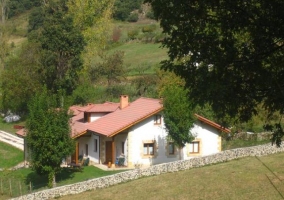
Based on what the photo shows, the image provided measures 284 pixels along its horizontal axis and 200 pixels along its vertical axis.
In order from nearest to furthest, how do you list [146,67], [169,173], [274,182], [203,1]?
[203,1], [274,182], [169,173], [146,67]

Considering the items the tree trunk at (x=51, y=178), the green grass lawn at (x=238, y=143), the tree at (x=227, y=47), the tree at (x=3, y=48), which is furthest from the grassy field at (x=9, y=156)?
the tree at (x=227, y=47)

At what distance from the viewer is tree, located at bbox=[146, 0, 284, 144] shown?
34.4 feet

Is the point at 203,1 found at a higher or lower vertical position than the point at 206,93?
higher

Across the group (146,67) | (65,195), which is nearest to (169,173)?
(65,195)

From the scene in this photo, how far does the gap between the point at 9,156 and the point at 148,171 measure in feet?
55.7

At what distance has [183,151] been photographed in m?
40.0

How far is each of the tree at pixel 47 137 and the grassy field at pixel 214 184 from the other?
478 cm

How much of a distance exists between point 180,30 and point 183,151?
29.7 meters

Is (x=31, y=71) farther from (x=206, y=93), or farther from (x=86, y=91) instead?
(x=206, y=93)

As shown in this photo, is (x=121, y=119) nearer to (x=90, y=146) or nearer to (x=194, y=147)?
(x=90, y=146)

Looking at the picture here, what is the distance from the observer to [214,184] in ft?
94.0

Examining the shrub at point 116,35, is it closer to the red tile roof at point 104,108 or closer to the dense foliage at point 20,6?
the dense foliage at point 20,6

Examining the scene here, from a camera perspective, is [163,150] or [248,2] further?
[163,150]

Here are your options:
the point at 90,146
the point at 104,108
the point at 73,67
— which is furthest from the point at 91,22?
the point at 90,146
